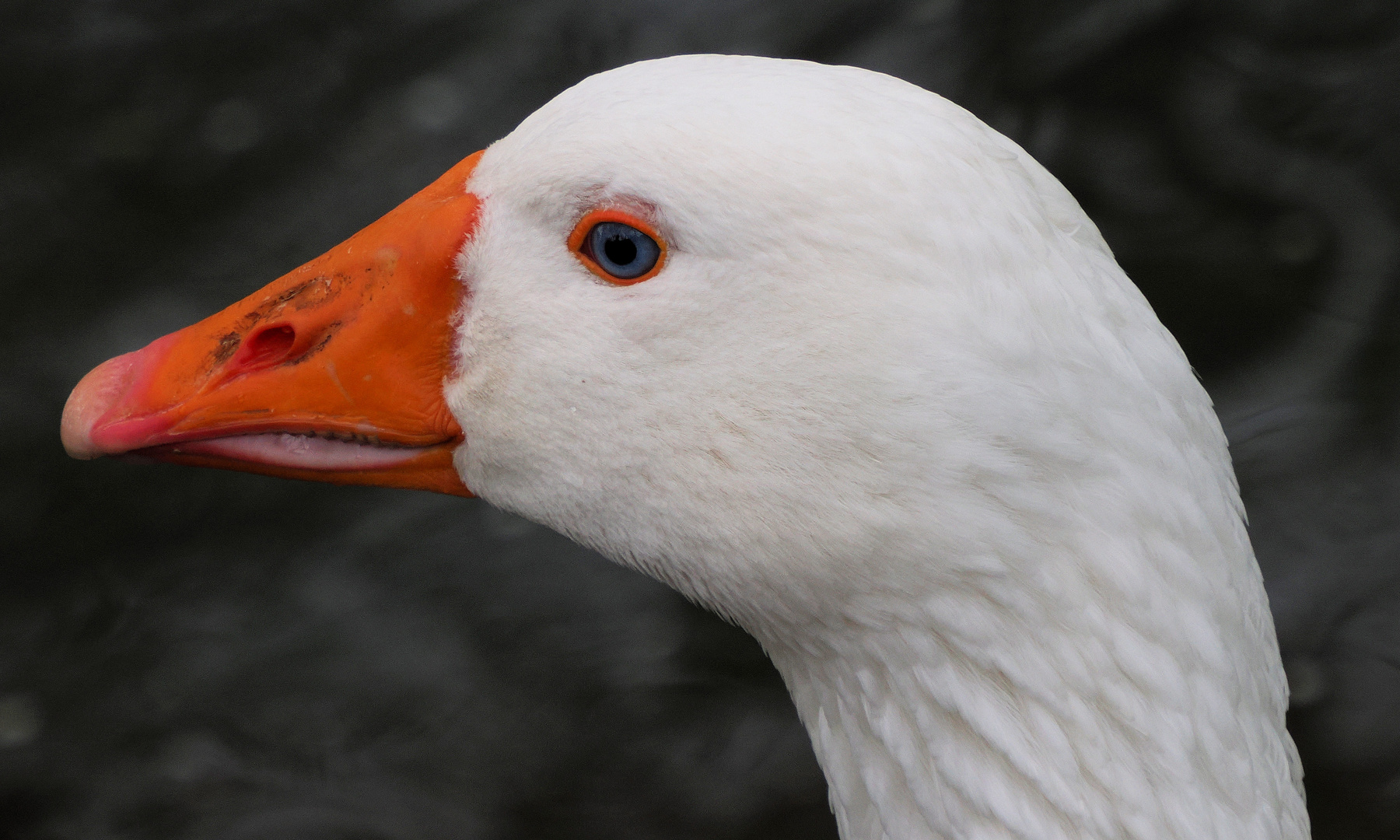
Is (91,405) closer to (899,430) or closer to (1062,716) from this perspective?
(899,430)

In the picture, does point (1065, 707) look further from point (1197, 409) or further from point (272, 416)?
point (272, 416)

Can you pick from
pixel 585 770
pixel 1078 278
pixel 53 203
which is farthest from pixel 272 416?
pixel 53 203

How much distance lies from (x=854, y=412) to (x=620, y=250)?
1.41 ft

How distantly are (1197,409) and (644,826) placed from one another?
94.8 inches

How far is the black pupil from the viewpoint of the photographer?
6.24ft

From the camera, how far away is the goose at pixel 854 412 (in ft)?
5.84

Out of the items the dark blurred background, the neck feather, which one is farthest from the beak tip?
the dark blurred background

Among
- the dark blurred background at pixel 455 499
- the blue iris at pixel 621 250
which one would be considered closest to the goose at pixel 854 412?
the blue iris at pixel 621 250

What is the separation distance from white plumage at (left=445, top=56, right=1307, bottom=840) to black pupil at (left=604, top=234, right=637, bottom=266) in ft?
Result: 0.15

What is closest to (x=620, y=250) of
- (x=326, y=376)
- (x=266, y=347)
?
(x=326, y=376)

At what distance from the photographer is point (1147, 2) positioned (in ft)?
16.6

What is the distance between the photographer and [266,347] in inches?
87.2

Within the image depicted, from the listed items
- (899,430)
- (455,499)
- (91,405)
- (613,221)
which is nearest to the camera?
(899,430)

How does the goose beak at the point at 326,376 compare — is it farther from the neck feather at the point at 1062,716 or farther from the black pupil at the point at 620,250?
the neck feather at the point at 1062,716
